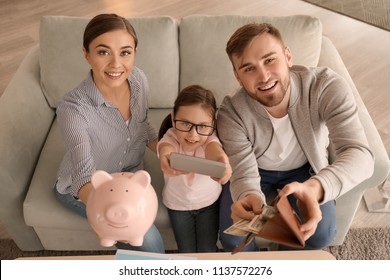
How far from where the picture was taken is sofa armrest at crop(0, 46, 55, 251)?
1624 millimetres

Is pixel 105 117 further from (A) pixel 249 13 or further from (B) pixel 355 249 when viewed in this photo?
(A) pixel 249 13

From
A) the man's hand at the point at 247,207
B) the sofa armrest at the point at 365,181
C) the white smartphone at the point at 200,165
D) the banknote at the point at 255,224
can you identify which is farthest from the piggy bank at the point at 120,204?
the sofa armrest at the point at 365,181

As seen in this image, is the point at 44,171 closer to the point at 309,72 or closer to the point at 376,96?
the point at 309,72

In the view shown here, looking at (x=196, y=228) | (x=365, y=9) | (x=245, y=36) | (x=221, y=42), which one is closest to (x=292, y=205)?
(x=196, y=228)

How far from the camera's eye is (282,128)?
1.49 meters

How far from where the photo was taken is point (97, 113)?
147 centimetres

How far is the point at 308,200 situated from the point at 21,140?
1.17m

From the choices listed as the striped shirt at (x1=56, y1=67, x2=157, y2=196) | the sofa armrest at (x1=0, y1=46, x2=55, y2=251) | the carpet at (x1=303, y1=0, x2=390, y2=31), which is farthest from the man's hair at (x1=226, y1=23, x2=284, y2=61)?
the carpet at (x1=303, y1=0, x2=390, y2=31)

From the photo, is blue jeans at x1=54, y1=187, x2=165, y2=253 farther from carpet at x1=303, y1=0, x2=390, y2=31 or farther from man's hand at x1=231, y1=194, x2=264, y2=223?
carpet at x1=303, y1=0, x2=390, y2=31

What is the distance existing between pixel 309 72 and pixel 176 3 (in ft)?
8.04

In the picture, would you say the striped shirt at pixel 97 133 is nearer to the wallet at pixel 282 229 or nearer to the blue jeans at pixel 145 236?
the blue jeans at pixel 145 236

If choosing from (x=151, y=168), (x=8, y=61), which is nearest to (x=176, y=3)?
(x=8, y=61)

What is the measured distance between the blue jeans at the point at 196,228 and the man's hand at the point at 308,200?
18.3 inches

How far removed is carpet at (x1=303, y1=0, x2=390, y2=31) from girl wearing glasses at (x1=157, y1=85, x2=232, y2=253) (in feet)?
8.12
